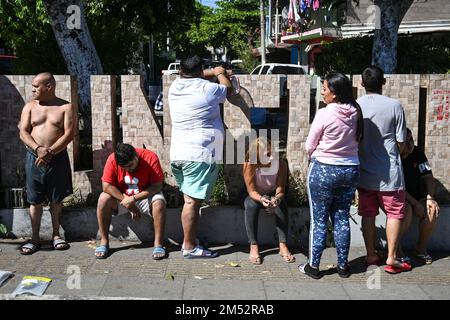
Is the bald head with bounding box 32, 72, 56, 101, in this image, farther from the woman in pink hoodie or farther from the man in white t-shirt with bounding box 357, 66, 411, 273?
the man in white t-shirt with bounding box 357, 66, 411, 273

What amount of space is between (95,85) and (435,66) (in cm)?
692

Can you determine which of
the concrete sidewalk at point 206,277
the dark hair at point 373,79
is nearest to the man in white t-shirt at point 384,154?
the dark hair at point 373,79

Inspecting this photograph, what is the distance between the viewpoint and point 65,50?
7.10m

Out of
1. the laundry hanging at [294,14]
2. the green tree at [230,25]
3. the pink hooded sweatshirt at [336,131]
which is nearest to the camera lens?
the pink hooded sweatshirt at [336,131]

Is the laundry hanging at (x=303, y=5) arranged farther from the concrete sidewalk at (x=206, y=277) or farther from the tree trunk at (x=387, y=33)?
the concrete sidewalk at (x=206, y=277)

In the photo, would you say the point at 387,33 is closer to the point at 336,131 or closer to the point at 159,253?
the point at 336,131

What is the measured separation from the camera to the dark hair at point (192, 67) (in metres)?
4.77

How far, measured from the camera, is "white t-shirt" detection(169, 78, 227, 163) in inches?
186

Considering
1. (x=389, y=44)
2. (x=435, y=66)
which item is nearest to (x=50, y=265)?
(x=389, y=44)

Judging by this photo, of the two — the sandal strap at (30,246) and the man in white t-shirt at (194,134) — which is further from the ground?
the man in white t-shirt at (194,134)

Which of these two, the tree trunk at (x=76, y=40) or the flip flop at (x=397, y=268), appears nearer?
the flip flop at (x=397, y=268)

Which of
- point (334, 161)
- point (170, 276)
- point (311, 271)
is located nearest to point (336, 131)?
point (334, 161)

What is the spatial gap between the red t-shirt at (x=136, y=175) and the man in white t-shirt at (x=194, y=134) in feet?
0.66
